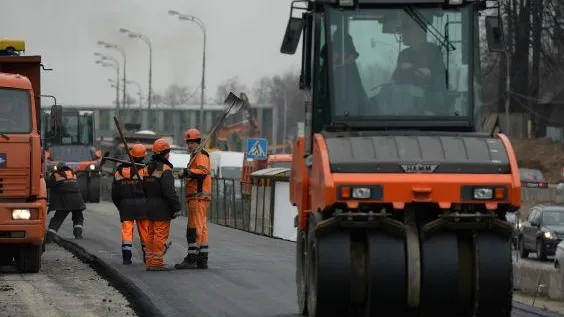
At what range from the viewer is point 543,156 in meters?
70.6

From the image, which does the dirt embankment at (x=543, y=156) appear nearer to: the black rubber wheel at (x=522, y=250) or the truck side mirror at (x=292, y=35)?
the black rubber wheel at (x=522, y=250)

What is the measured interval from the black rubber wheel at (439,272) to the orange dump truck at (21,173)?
8.88 m

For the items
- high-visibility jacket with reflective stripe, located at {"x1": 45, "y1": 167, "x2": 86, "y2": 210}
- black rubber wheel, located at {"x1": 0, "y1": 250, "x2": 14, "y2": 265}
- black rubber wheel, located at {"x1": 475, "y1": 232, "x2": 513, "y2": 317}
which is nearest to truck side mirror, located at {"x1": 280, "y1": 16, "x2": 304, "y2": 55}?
black rubber wheel, located at {"x1": 475, "y1": 232, "x2": 513, "y2": 317}

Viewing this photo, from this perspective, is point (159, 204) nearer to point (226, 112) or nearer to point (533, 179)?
point (226, 112)

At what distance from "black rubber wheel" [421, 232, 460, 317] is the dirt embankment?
5597 centimetres

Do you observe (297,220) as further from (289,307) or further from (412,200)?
(412,200)

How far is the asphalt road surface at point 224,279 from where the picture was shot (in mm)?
15797

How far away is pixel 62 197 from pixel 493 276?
17725 millimetres

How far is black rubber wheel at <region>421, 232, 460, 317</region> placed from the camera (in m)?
12.1

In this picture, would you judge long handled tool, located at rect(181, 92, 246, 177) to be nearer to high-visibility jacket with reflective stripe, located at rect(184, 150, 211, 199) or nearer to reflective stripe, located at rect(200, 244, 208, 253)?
high-visibility jacket with reflective stripe, located at rect(184, 150, 211, 199)

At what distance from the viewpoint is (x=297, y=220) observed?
1468cm

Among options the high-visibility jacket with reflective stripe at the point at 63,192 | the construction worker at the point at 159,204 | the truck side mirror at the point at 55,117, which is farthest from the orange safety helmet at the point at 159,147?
the high-visibility jacket with reflective stripe at the point at 63,192

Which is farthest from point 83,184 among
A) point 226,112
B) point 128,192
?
point 226,112

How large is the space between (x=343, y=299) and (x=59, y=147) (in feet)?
148
